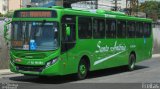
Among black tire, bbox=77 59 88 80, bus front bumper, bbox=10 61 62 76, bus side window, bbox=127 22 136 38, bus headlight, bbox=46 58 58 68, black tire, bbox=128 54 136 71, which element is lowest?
black tire, bbox=128 54 136 71

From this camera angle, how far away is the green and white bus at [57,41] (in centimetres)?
1530

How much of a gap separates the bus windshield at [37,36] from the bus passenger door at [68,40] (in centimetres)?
38

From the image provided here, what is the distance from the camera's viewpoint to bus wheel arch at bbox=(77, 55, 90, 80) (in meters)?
16.9

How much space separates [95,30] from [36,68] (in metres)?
3.87

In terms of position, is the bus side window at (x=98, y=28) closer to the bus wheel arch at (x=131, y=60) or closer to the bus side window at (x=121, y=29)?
the bus side window at (x=121, y=29)

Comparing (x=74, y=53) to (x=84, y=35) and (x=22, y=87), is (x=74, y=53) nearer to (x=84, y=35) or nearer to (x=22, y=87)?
(x=84, y=35)

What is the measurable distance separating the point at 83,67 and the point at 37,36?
2.72m

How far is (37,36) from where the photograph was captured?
15.4 metres

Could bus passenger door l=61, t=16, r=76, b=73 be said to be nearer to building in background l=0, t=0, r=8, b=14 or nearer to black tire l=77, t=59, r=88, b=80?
black tire l=77, t=59, r=88, b=80

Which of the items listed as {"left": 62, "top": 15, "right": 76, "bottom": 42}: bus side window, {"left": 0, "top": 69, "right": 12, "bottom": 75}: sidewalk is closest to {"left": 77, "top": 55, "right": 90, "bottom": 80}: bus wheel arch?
{"left": 62, "top": 15, "right": 76, "bottom": 42}: bus side window

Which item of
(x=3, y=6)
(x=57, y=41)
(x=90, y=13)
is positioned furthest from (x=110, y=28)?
(x=3, y=6)

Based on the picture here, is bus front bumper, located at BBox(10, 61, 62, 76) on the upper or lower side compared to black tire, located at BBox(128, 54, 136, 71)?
upper

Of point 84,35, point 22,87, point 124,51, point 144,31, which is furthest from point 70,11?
point 144,31

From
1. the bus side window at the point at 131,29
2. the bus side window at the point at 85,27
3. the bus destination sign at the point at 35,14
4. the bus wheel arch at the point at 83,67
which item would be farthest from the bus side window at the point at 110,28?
the bus destination sign at the point at 35,14
